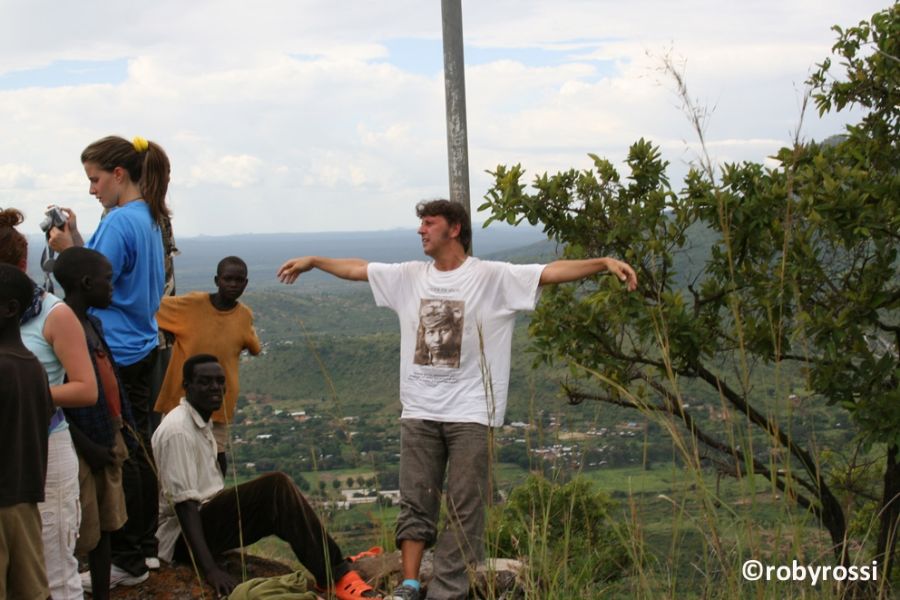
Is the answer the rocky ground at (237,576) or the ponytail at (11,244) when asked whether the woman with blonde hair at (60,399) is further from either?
the rocky ground at (237,576)

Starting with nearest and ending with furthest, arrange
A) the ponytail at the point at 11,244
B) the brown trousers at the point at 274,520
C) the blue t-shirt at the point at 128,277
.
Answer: the ponytail at the point at 11,244
the blue t-shirt at the point at 128,277
the brown trousers at the point at 274,520

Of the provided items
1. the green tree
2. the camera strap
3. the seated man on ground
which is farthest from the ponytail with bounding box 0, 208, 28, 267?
the green tree

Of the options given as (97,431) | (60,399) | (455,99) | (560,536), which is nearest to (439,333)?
(97,431)

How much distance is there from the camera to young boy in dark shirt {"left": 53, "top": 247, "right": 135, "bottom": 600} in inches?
148

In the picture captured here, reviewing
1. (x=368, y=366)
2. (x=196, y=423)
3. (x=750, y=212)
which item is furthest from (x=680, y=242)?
(x=368, y=366)

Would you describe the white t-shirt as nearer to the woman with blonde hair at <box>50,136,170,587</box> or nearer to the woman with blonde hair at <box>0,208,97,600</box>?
the woman with blonde hair at <box>50,136,170,587</box>

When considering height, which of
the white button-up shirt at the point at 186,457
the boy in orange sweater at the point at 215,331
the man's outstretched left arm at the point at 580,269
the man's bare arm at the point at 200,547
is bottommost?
the man's bare arm at the point at 200,547

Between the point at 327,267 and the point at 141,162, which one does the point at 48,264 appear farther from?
the point at 327,267

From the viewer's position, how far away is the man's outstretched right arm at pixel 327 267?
4379 millimetres

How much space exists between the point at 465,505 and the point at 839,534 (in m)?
4.20

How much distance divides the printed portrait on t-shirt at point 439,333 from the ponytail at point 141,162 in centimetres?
117

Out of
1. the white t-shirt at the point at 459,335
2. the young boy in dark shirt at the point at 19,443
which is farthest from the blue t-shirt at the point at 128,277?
the white t-shirt at the point at 459,335

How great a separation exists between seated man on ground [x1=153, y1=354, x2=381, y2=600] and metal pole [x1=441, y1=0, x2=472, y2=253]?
70.0 inches

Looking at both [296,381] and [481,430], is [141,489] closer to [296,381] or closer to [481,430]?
[481,430]
